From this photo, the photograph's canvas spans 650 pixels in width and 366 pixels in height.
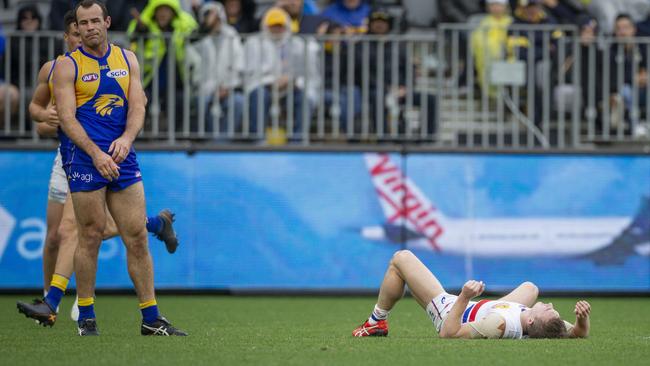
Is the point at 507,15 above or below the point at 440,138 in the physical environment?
above

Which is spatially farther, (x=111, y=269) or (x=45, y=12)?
(x=45, y=12)

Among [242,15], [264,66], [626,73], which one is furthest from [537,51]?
[242,15]

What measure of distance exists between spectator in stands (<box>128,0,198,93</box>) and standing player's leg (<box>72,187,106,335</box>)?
6.83 metres

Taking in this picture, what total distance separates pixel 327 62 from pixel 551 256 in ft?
11.9

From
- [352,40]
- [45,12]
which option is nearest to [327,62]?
[352,40]

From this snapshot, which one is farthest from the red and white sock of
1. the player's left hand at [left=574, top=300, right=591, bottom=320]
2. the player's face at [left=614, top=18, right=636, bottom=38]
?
the player's face at [left=614, top=18, right=636, bottom=38]

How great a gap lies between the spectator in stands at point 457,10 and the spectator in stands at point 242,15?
3.01 meters

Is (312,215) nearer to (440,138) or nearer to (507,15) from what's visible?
(440,138)

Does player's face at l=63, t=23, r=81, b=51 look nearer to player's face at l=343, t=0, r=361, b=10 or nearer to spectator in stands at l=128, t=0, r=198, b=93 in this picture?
spectator in stands at l=128, t=0, r=198, b=93

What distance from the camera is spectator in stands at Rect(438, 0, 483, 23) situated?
19.9 metres

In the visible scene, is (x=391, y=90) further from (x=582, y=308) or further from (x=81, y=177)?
(x=582, y=308)

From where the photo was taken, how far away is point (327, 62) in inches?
664

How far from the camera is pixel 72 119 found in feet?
31.6

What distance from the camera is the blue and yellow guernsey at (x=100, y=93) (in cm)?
975
